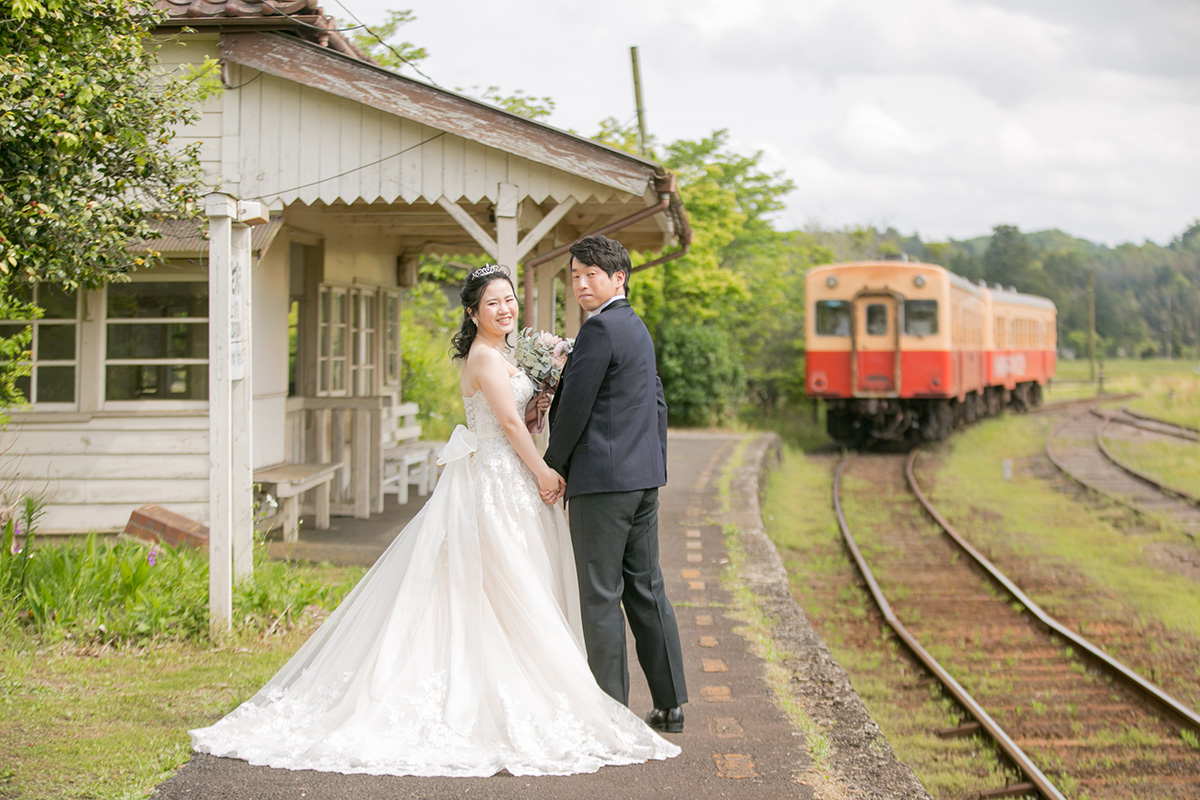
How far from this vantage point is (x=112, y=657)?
16.7ft

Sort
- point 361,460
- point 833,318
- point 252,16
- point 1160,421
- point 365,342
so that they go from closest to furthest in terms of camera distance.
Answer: point 252,16 < point 361,460 < point 365,342 < point 833,318 < point 1160,421

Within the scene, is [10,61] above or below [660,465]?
above

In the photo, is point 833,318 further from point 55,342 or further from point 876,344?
point 55,342

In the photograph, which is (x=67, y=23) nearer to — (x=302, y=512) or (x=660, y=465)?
(x=660, y=465)

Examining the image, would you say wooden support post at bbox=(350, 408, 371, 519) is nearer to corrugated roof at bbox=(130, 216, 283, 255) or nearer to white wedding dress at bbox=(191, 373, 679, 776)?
corrugated roof at bbox=(130, 216, 283, 255)

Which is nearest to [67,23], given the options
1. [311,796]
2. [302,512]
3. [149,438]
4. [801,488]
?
[311,796]

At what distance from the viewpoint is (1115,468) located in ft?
55.9

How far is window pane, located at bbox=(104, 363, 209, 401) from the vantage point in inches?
314

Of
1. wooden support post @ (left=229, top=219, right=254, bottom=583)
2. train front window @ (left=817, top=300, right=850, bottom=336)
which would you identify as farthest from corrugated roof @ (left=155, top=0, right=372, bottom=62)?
train front window @ (left=817, top=300, right=850, bottom=336)

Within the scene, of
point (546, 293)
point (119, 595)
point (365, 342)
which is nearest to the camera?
point (119, 595)

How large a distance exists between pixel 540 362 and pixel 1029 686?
4275mm

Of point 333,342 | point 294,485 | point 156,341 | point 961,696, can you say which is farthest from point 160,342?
point 961,696

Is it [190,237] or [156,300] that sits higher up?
[190,237]

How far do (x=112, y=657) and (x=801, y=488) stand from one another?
38.8 ft
